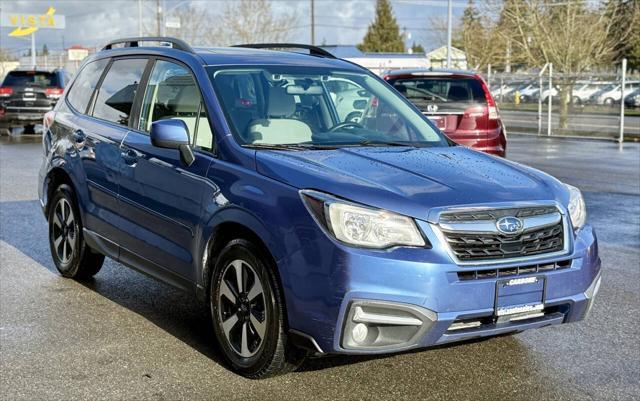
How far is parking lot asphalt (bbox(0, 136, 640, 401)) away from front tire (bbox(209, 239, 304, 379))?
0.12m

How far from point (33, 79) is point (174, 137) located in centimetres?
1999

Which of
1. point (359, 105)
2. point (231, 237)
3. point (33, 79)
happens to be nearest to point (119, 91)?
point (359, 105)

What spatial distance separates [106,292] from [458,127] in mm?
6219

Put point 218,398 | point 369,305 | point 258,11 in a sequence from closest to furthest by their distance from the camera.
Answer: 1. point 369,305
2. point 218,398
3. point 258,11

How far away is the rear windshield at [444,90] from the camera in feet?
38.2

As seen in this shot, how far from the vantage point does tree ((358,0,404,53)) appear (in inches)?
4296

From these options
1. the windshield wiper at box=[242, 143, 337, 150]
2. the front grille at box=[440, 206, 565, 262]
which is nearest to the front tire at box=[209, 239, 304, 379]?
the windshield wiper at box=[242, 143, 337, 150]

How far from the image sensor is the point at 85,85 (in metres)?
6.98

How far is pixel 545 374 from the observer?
4.77 metres

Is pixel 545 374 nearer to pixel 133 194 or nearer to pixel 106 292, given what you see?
pixel 133 194

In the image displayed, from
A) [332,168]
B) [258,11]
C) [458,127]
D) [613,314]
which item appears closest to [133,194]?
[332,168]

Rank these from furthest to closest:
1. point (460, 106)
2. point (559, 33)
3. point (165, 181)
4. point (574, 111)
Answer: point (559, 33) → point (574, 111) → point (460, 106) → point (165, 181)

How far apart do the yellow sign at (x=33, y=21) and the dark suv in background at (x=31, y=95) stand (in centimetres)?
4870

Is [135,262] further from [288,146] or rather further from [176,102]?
[288,146]
